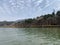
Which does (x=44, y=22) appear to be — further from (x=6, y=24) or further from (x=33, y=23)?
(x=6, y=24)

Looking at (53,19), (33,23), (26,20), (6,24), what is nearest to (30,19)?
(26,20)

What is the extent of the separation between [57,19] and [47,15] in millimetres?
18442

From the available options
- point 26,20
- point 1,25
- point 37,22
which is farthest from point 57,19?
point 1,25

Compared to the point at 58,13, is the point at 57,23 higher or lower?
lower

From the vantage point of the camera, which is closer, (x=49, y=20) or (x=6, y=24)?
(x=49, y=20)

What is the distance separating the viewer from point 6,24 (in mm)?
134750

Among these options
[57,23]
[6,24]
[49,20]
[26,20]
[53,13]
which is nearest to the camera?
[57,23]

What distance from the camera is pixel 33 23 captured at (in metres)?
113

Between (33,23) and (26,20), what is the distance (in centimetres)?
1289

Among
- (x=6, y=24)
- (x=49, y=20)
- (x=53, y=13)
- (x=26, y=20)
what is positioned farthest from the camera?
(x=6, y=24)

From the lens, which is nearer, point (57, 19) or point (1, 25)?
point (57, 19)

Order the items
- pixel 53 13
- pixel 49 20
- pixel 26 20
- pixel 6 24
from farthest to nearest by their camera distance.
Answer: pixel 6 24 → pixel 26 20 → pixel 53 13 → pixel 49 20

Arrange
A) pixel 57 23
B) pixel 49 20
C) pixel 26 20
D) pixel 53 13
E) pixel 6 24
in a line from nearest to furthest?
pixel 57 23 → pixel 49 20 → pixel 53 13 → pixel 26 20 → pixel 6 24

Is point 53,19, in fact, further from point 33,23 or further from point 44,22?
point 33,23
